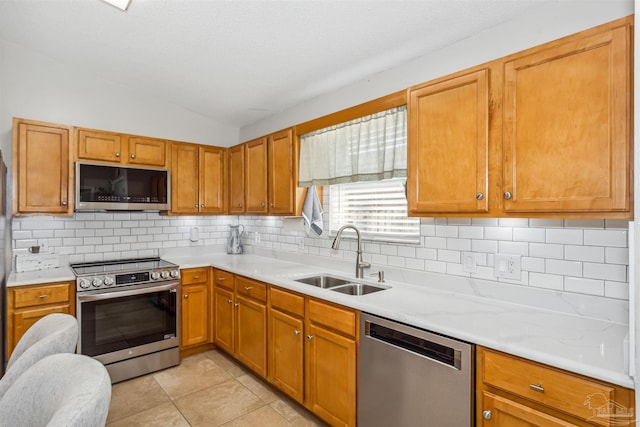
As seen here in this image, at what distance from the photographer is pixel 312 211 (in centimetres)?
312

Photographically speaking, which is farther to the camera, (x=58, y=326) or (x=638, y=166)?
(x=58, y=326)

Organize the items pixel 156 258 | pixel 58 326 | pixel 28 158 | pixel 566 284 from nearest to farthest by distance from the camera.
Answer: pixel 58 326 → pixel 566 284 → pixel 28 158 → pixel 156 258

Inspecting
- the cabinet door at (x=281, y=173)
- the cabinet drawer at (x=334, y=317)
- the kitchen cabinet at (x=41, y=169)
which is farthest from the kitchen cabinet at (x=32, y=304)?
the cabinet drawer at (x=334, y=317)

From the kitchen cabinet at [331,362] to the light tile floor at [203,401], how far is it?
28 centimetres

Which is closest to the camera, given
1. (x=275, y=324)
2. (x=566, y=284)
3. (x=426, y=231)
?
(x=566, y=284)

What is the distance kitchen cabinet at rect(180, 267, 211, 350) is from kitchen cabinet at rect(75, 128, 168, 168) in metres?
1.19

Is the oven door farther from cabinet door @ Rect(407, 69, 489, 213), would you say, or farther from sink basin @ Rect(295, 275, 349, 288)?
cabinet door @ Rect(407, 69, 489, 213)

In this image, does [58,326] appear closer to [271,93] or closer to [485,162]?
[485,162]

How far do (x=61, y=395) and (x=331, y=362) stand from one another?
1566 millimetres

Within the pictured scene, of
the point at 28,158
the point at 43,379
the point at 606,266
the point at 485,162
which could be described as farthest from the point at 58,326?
the point at 606,266

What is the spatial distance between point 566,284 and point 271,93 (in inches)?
110

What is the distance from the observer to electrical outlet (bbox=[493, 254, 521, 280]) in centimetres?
195

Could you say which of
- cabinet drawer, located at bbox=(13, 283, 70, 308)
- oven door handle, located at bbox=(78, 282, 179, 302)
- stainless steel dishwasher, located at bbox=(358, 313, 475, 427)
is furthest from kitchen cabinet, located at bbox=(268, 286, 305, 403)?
cabinet drawer, located at bbox=(13, 283, 70, 308)

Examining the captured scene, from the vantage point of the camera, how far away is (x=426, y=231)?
7.93ft
